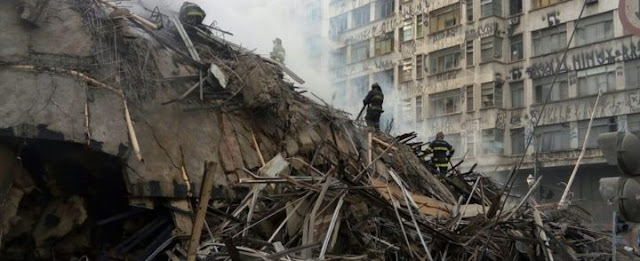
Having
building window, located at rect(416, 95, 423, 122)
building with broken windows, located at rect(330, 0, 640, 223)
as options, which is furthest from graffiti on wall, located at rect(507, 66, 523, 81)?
building window, located at rect(416, 95, 423, 122)

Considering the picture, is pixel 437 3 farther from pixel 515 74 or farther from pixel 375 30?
pixel 515 74

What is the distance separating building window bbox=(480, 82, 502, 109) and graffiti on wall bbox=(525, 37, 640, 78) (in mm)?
1790

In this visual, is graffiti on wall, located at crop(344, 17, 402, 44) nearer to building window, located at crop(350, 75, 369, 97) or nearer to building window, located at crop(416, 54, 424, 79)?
building window, located at crop(350, 75, 369, 97)

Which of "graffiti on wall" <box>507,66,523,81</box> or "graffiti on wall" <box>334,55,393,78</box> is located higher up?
"graffiti on wall" <box>334,55,393,78</box>

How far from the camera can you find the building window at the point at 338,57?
39341 mm

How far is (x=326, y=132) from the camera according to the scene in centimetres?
971

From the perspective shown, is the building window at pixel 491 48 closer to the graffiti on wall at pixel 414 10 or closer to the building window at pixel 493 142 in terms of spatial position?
the building window at pixel 493 142

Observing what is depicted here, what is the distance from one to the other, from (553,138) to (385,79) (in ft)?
37.8

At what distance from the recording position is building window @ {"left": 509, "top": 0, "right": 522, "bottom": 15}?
30.8 meters

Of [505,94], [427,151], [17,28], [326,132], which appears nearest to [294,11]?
[505,94]

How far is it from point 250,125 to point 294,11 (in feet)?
78.4

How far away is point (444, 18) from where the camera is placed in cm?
3362

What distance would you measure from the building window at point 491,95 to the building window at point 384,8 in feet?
28.6

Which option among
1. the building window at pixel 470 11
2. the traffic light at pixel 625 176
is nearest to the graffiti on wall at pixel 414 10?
the building window at pixel 470 11
